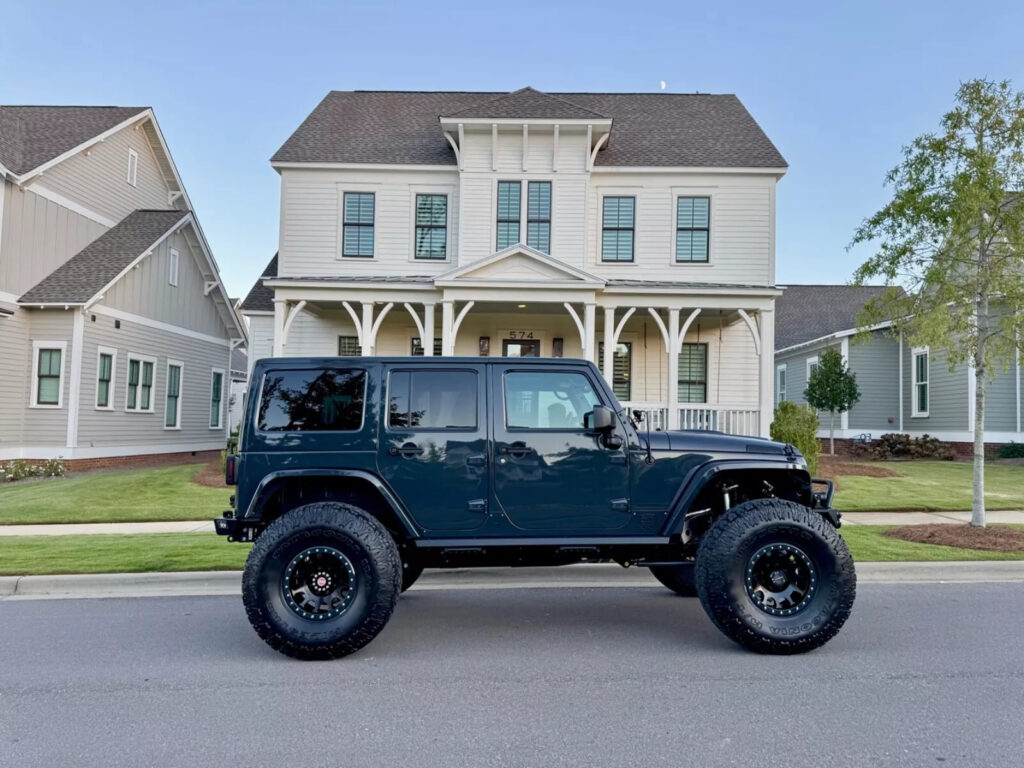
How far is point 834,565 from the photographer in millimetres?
5070

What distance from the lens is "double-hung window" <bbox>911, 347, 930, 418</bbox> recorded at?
2331 centimetres

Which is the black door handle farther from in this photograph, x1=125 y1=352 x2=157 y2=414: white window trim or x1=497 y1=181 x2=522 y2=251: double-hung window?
x1=125 y1=352 x2=157 y2=414: white window trim

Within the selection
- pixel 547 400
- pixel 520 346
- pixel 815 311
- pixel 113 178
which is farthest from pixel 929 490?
pixel 113 178

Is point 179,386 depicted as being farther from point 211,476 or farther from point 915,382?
point 915,382

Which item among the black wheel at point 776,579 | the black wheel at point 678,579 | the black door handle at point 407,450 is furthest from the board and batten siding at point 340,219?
the black wheel at point 776,579

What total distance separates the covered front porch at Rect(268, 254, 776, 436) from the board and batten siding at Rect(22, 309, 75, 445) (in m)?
5.33

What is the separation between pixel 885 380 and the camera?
974 inches

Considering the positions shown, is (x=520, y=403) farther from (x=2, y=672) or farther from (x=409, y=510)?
(x=2, y=672)

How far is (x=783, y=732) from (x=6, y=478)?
1830cm

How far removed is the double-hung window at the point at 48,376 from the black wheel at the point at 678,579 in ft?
55.7

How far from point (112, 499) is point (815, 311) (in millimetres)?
26571

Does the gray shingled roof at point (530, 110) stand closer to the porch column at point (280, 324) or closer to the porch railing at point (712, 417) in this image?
the porch column at point (280, 324)

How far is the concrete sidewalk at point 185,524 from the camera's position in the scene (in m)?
10.2

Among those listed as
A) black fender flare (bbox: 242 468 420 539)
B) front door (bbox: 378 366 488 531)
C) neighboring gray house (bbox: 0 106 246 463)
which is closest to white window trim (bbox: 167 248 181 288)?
neighboring gray house (bbox: 0 106 246 463)
